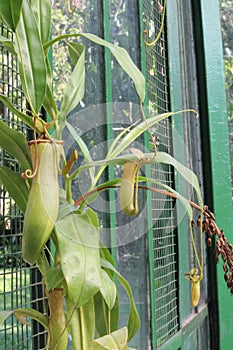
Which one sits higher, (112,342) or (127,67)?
(127,67)

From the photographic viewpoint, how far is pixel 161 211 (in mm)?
1911

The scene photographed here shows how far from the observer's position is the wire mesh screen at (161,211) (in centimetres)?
196

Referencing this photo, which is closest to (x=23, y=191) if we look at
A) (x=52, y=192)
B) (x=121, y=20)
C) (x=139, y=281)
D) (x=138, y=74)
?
(x=52, y=192)

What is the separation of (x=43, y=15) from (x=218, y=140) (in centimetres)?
201

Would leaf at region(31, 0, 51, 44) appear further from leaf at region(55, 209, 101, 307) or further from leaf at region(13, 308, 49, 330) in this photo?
leaf at region(13, 308, 49, 330)

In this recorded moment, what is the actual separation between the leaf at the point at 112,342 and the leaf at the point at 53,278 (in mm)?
98

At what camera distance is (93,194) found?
35.6 inches

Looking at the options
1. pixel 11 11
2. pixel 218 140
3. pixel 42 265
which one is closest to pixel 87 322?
pixel 42 265

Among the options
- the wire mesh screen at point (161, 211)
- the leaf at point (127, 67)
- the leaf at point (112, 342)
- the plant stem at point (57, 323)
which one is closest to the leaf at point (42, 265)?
the plant stem at point (57, 323)

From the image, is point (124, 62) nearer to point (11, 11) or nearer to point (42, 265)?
point (11, 11)

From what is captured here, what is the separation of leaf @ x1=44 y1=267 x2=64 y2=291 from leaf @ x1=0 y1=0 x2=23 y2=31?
1.11 feet

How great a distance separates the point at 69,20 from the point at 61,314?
96 centimetres

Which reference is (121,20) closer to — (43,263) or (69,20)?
(69,20)

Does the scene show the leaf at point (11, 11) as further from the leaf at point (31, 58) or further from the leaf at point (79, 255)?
the leaf at point (79, 255)
